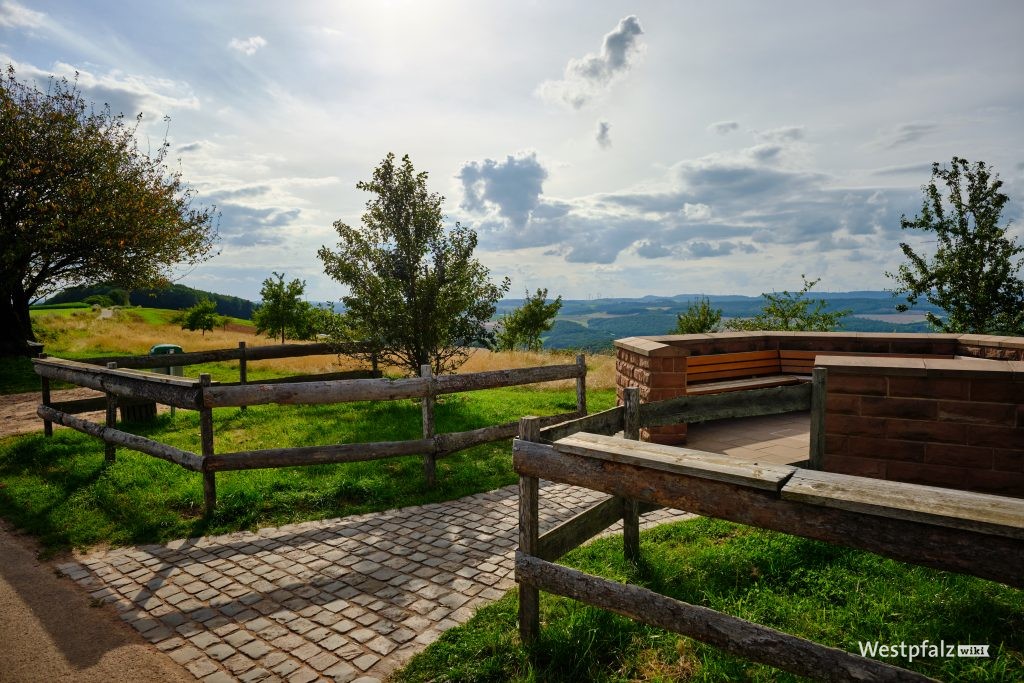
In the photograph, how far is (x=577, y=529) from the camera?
3938 mm

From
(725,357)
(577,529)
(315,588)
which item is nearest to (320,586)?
(315,588)

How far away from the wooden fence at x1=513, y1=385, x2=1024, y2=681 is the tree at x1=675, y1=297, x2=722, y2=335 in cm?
2675

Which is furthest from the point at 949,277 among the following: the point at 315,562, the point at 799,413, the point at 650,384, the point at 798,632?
the point at 315,562

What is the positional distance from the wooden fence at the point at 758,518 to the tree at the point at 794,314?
24669 mm

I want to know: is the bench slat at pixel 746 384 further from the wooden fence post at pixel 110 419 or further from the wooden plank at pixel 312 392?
the wooden fence post at pixel 110 419

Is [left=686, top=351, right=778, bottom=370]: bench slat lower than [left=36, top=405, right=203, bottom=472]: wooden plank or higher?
higher

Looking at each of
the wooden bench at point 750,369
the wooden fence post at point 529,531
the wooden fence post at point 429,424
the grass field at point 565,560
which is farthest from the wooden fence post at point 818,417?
the wooden fence post at point 429,424

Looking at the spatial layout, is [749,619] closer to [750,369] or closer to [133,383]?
[750,369]

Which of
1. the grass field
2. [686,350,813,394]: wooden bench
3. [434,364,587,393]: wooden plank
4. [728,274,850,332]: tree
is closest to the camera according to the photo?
the grass field

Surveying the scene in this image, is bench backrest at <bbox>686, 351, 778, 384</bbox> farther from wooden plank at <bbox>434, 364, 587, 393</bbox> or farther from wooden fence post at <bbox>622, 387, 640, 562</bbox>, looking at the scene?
wooden fence post at <bbox>622, 387, 640, 562</bbox>

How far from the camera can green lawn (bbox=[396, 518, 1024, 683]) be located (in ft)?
10.4

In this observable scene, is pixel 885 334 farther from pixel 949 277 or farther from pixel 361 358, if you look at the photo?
Result: pixel 949 277

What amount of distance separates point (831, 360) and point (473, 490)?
13.6ft

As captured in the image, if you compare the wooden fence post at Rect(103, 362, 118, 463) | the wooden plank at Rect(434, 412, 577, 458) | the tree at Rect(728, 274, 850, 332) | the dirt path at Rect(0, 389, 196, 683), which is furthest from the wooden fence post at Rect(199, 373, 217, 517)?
the tree at Rect(728, 274, 850, 332)
